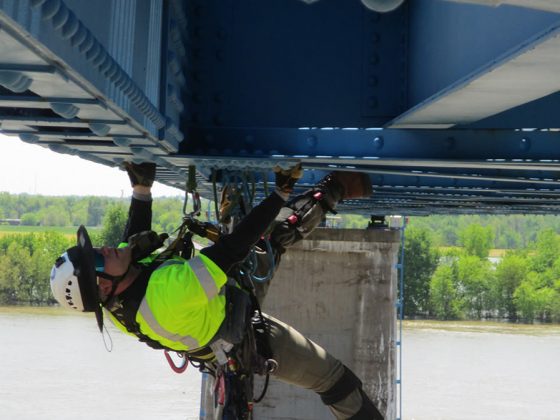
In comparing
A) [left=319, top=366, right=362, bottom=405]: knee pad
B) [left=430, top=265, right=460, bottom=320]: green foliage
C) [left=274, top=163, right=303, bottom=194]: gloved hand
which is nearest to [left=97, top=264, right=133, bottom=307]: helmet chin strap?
[left=274, top=163, right=303, bottom=194]: gloved hand

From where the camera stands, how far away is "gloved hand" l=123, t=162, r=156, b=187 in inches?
230

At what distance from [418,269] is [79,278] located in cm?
5704

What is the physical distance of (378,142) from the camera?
5.11 meters

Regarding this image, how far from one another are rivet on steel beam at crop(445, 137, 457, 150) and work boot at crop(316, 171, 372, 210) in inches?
60.7

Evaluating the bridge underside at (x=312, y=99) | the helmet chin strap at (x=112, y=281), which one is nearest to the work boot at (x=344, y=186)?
the bridge underside at (x=312, y=99)

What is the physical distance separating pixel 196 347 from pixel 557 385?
3644 centimetres

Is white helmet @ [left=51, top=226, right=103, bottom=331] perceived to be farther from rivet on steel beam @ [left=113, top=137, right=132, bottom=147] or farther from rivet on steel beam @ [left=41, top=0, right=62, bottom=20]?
rivet on steel beam @ [left=41, top=0, right=62, bottom=20]

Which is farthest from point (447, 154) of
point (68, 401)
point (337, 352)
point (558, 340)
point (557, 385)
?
point (558, 340)

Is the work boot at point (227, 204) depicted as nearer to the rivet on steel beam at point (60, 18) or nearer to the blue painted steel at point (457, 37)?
the blue painted steel at point (457, 37)

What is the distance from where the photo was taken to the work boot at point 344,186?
21.1 feet

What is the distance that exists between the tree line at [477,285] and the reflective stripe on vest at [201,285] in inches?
2086

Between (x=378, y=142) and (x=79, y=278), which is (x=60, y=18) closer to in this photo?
(x=79, y=278)

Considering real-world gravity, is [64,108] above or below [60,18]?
below

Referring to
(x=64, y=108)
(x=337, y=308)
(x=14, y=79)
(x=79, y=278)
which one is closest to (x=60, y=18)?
(x=14, y=79)
